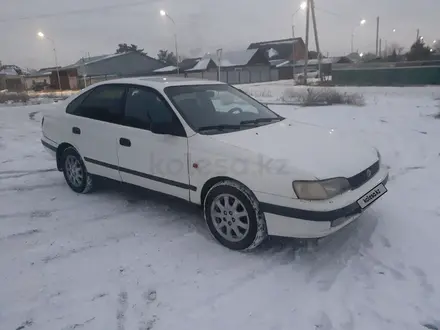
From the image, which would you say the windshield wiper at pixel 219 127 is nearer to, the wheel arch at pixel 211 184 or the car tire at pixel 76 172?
the wheel arch at pixel 211 184

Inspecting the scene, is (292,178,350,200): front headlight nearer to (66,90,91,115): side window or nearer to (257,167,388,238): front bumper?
(257,167,388,238): front bumper

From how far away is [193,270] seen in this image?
10.6 feet

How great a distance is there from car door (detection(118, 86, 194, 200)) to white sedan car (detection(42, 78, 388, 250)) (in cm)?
1

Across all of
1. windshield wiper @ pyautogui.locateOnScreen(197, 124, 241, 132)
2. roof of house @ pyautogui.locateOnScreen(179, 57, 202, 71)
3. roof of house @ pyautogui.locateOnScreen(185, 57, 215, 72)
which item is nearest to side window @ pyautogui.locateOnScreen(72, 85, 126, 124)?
windshield wiper @ pyautogui.locateOnScreen(197, 124, 241, 132)

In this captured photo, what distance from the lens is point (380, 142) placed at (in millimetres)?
7359

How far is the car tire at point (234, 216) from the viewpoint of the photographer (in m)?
3.27

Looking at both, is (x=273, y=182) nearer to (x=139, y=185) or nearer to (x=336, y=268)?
(x=336, y=268)

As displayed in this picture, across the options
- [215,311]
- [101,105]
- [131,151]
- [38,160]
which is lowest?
[215,311]

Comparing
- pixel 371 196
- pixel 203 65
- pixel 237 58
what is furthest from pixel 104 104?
pixel 237 58

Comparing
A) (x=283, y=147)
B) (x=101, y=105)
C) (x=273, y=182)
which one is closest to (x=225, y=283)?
(x=273, y=182)

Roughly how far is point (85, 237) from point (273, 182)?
84.1 inches

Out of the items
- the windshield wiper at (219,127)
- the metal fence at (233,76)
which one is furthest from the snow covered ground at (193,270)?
the metal fence at (233,76)

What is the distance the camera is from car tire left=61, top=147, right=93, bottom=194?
4.93 meters

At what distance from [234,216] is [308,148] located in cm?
97
